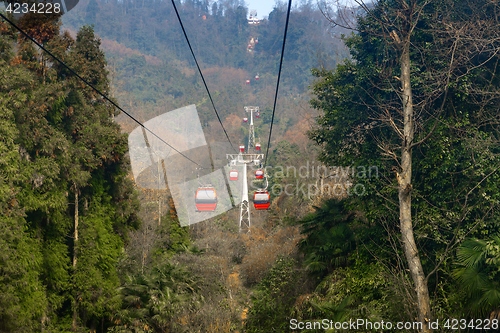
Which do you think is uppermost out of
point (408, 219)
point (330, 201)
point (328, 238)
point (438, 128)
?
point (438, 128)

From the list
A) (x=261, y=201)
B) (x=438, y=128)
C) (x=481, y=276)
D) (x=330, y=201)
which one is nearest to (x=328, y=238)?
(x=330, y=201)

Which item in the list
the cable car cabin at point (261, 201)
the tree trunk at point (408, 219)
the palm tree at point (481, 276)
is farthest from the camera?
the cable car cabin at point (261, 201)

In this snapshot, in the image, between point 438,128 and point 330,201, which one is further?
point 330,201

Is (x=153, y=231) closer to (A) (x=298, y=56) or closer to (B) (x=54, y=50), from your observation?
(B) (x=54, y=50)

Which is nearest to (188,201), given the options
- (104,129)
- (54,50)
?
(104,129)

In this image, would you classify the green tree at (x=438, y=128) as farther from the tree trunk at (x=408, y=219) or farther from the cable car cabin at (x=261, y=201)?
the cable car cabin at (x=261, y=201)

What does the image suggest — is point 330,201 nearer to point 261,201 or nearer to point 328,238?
point 328,238

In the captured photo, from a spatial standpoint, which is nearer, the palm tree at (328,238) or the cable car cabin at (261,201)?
the palm tree at (328,238)

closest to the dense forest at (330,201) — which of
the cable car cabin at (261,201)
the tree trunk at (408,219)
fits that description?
the tree trunk at (408,219)
